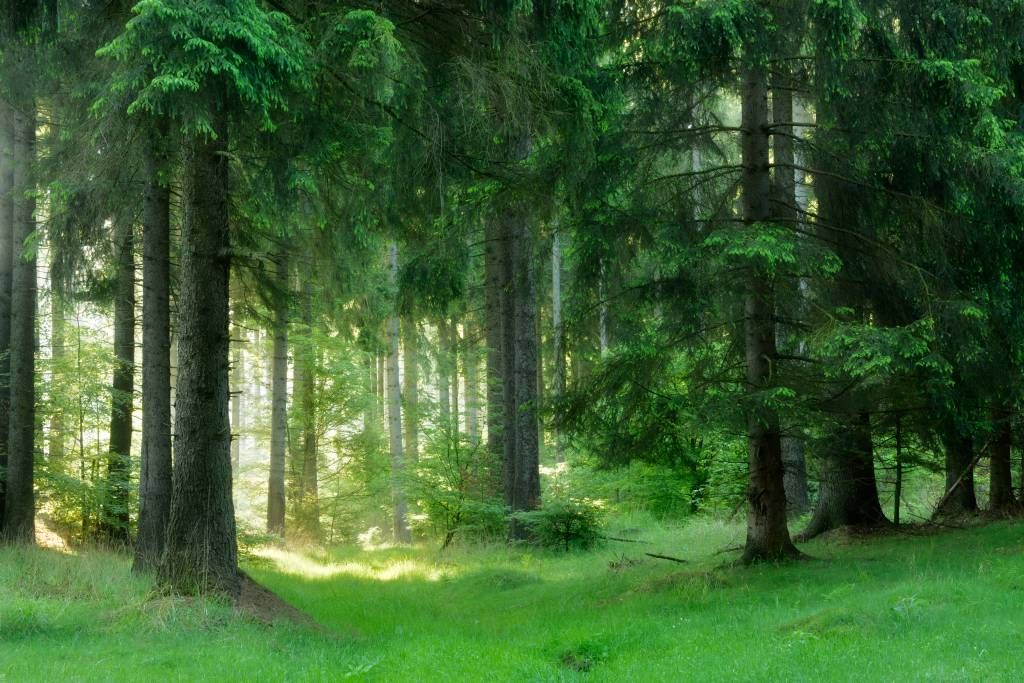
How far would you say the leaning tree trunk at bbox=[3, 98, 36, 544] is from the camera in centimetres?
1354

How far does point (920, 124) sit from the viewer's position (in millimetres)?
9883

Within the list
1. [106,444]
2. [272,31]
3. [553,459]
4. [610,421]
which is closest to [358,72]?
[272,31]

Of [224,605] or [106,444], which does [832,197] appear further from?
[106,444]

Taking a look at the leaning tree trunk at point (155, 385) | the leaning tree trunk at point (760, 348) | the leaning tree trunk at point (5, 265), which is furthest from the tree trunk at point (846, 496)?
the leaning tree trunk at point (5, 265)

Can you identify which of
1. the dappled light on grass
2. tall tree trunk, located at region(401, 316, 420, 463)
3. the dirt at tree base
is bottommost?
the dappled light on grass

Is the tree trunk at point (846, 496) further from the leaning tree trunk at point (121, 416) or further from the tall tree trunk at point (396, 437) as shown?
the leaning tree trunk at point (121, 416)

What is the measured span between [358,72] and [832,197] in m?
5.71

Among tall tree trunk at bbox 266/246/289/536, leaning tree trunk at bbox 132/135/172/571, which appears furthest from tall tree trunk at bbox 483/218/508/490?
leaning tree trunk at bbox 132/135/172/571

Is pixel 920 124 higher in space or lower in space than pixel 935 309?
higher

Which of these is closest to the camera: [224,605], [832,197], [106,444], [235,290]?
[224,605]

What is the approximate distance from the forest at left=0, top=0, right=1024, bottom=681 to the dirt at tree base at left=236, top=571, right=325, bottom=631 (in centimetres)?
5

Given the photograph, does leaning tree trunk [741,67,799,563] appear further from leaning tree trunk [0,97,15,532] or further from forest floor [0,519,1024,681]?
leaning tree trunk [0,97,15,532]

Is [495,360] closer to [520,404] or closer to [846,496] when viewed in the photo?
[520,404]

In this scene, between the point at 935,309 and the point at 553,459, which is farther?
the point at 553,459
